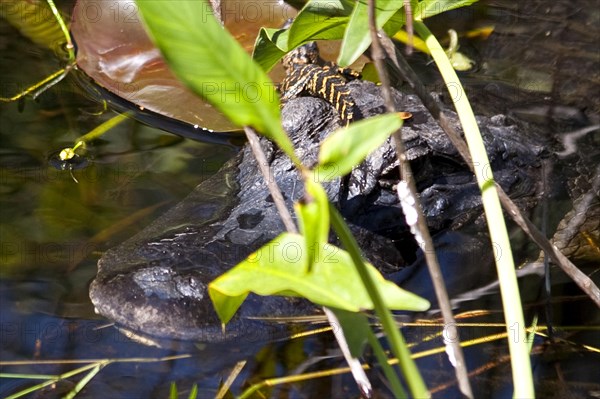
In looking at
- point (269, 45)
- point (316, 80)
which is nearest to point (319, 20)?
point (269, 45)

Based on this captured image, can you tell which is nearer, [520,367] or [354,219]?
[520,367]

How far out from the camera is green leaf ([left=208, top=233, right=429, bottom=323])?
122 centimetres

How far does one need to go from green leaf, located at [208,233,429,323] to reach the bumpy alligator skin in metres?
0.86

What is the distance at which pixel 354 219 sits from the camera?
2529mm

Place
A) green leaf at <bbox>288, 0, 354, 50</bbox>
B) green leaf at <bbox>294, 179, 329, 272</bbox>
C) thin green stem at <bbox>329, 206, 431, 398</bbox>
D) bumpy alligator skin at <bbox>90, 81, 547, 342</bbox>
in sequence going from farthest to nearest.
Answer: bumpy alligator skin at <bbox>90, 81, 547, 342</bbox>, green leaf at <bbox>288, 0, 354, 50</bbox>, thin green stem at <bbox>329, 206, 431, 398</bbox>, green leaf at <bbox>294, 179, 329, 272</bbox>

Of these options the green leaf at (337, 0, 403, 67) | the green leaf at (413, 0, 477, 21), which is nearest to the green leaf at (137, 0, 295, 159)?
the green leaf at (337, 0, 403, 67)

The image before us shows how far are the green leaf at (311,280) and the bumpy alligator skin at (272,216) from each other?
2.82 feet

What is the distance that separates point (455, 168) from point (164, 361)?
1281 mm

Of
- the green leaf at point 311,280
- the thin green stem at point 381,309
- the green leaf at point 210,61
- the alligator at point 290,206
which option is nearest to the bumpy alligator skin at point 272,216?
the alligator at point 290,206

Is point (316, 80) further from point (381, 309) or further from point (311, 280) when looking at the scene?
point (381, 309)

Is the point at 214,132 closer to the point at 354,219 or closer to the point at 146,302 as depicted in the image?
the point at 354,219

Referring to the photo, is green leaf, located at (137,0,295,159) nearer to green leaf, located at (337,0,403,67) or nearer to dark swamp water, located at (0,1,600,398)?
green leaf, located at (337,0,403,67)

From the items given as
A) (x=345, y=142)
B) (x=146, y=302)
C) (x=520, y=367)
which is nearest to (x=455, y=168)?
(x=146, y=302)

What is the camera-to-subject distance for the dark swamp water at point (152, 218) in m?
2.14
